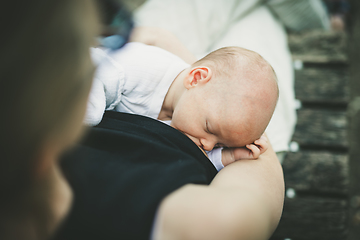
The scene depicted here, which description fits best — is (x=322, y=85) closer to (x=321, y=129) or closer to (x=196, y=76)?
(x=321, y=129)

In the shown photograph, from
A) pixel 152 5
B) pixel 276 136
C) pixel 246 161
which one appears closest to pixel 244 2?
pixel 152 5

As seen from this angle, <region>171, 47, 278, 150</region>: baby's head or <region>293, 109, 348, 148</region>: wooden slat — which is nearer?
<region>171, 47, 278, 150</region>: baby's head

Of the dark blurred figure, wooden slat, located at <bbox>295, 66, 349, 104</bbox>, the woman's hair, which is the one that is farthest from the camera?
the dark blurred figure

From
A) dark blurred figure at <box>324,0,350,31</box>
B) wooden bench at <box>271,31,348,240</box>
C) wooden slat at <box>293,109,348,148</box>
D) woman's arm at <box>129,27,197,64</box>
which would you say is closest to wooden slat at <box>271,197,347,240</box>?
wooden bench at <box>271,31,348,240</box>

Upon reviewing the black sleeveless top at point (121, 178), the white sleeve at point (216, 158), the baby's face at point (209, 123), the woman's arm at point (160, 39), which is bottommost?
the white sleeve at point (216, 158)

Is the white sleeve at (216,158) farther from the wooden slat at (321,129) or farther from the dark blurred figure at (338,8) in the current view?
the dark blurred figure at (338,8)

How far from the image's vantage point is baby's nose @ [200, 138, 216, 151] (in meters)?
0.90

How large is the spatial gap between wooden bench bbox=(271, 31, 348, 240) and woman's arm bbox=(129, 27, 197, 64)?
0.75 metres

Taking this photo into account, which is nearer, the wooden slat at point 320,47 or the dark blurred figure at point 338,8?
the wooden slat at point 320,47

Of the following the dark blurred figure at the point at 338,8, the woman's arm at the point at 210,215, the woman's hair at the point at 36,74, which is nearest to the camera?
the woman's hair at the point at 36,74

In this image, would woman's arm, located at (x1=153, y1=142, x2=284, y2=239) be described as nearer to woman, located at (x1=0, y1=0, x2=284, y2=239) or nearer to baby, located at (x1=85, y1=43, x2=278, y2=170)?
woman, located at (x1=0, y1=0, x2=284, y2=239)

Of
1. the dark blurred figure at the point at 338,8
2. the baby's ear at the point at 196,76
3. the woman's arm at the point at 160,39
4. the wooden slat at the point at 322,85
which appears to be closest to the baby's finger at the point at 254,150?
the baby's ear at the point at 196,76

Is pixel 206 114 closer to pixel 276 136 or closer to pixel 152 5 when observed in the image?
pixel 276 136

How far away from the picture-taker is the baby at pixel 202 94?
2.80 ft
